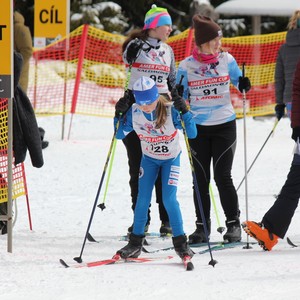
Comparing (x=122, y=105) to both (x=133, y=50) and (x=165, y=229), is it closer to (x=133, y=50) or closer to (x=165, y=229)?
(x=133, y=50)

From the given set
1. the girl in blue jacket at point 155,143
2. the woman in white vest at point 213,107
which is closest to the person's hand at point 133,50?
the woman in white vest at point 213,107

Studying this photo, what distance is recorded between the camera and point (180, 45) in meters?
15.8

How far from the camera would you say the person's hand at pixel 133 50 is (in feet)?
23.3

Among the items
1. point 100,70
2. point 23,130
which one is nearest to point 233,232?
point 23,130

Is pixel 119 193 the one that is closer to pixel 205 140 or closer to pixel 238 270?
pixel 205 140

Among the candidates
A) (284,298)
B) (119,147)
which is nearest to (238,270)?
(284,298)

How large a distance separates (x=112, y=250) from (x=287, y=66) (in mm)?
3148

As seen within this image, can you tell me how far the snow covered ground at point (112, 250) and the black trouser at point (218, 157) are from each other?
47 cm

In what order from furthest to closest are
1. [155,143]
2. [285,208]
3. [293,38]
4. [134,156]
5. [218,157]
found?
[293,38] < [134,156] < [218,157] < [285,208] < [155,143]

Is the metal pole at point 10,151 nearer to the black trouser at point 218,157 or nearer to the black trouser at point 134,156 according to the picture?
the black trouser at point 134,156

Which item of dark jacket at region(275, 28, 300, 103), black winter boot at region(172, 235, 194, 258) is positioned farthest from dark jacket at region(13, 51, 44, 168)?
dark jacket at region(275, 28, 300, 103)

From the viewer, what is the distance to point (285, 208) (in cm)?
662

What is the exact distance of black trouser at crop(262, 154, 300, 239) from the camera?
659 cm

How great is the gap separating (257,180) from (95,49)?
621cm
